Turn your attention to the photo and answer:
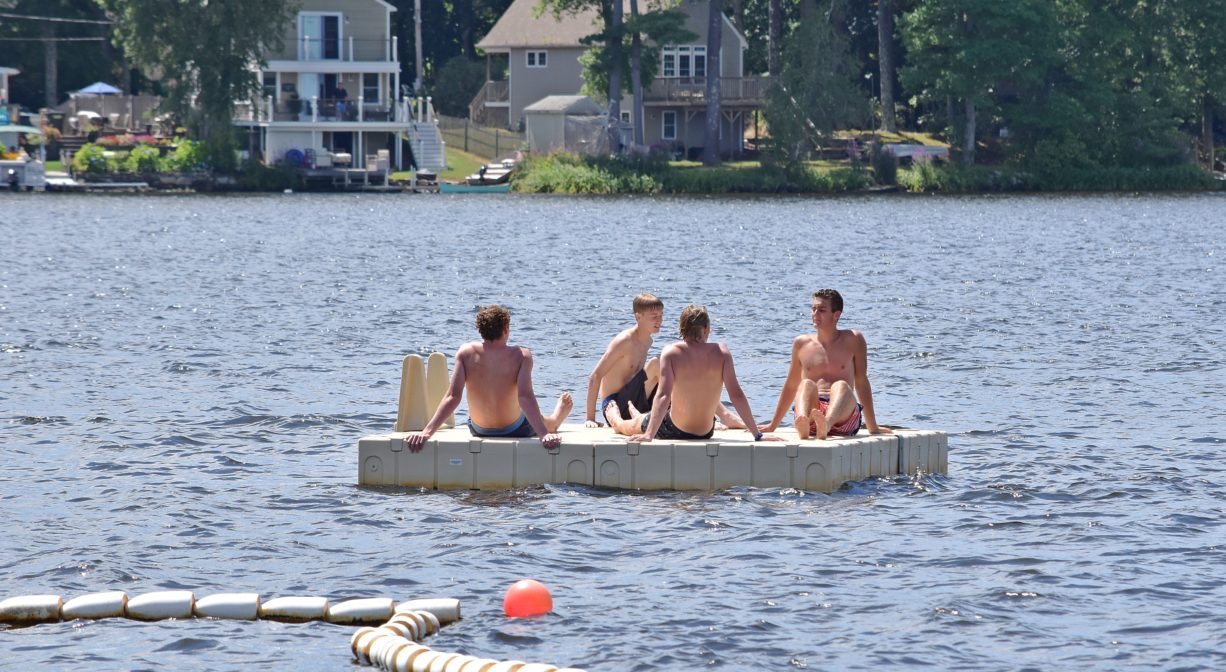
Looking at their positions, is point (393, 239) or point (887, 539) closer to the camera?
point (887, 539)

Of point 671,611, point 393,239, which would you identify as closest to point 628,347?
point 671,611

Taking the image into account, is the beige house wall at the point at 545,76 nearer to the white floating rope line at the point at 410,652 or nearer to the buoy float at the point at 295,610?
the buoy float at the point at 295,610

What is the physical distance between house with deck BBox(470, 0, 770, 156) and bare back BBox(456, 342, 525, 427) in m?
73.1

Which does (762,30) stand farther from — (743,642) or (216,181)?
(743,642)

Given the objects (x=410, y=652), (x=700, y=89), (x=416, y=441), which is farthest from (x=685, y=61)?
(x=410, y=652)

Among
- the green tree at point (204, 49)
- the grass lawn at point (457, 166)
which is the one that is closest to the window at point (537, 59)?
the grass lawn at point (457, 166)

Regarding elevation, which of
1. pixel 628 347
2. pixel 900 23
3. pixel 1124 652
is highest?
pixel 900 23

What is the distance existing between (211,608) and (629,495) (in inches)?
185

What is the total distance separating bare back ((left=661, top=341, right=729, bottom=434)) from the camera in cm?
1581

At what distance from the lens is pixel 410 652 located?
11.0m

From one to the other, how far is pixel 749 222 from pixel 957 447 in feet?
160

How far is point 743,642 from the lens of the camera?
466 inches

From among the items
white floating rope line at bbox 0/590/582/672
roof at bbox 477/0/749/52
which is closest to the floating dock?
white floating rope line at bbox 0/590/582/672

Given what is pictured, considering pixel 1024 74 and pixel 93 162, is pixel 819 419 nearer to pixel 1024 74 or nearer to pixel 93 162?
pixel 93 162
